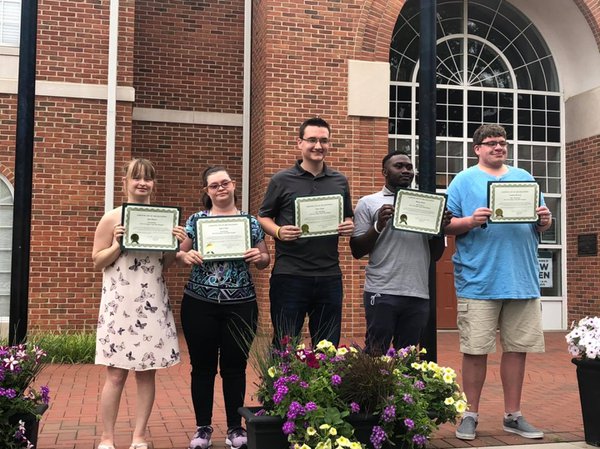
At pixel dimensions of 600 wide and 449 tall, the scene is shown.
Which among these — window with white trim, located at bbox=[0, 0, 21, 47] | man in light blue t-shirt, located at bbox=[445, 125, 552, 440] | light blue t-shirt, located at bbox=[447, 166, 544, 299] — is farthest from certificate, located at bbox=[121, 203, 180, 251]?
window with white trim, located at bbox=[0, 0, 21, 47]

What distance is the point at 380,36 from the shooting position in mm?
10484

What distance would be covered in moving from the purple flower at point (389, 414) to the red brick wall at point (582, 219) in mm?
9308

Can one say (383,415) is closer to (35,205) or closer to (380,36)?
(35,205)

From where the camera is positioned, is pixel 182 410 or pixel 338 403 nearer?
pixel 338 403

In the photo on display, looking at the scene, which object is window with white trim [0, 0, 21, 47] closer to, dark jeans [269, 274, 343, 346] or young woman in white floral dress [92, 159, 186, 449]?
young woman in white floral dress [92, 159, 186, 449]

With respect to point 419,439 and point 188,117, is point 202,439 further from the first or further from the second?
point 188,117

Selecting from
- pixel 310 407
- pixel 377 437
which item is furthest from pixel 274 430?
pixel 377 437

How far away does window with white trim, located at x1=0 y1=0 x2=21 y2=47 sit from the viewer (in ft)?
31.3

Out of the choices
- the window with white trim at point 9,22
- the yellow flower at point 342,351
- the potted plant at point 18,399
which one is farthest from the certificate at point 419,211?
the window with white trim at point 9,22

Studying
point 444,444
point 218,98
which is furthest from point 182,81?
point 444,444

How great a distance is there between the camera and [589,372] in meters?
4.55

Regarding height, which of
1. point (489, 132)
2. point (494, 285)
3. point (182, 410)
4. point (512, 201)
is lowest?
point (182, 410)

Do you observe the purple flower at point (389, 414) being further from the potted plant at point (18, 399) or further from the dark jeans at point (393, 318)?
the potted plant at point (18, 399)

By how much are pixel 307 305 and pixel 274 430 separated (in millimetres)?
935
